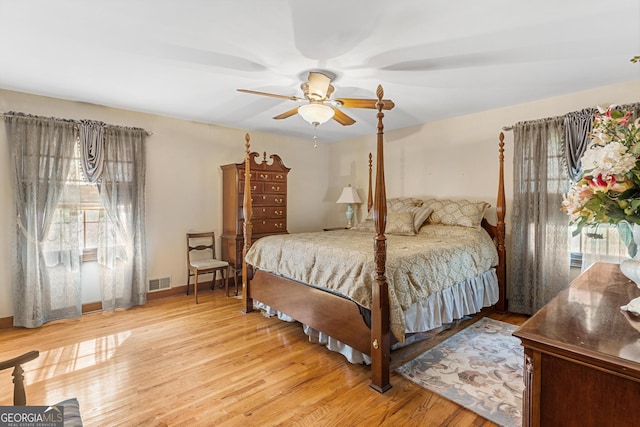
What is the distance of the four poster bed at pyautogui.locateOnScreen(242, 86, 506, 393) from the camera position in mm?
2160

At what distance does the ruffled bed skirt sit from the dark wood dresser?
138 centimetres

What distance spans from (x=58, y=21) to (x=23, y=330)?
2.98 m

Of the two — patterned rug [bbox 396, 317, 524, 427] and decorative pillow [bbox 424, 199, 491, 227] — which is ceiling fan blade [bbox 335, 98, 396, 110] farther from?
patterned rug [bbox 396, 317, 524, 427]

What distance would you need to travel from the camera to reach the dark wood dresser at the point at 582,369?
2.62 feet

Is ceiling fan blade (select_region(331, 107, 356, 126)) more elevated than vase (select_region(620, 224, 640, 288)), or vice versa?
ceiling fan blade (select_region(331, 107, 356, 126))

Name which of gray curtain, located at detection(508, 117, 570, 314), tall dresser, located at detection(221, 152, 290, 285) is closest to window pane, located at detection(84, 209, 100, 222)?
tall dresser, located at detection(221, 152, 290, 285)

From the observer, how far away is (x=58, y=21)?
194 centimetres

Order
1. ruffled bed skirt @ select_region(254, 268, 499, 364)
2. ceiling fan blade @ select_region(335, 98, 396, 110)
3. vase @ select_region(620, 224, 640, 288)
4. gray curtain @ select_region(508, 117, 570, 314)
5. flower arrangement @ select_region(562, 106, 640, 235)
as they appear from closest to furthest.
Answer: flower arrangement @ select_region(562, 106, 640, 235), vase @ select_region(620, 224, 640, 288), ruffled bed skirt @ select_region(254, 268, 499, 364), ceiling fan blade @ select_region(335, 98, 396, 110), gray curtain @ select_region(508, 117, 570, 314)

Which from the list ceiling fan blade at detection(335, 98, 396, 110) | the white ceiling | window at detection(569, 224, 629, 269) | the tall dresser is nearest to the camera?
the white ceiling

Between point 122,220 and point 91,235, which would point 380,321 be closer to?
point 122,220

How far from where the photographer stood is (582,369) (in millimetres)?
856

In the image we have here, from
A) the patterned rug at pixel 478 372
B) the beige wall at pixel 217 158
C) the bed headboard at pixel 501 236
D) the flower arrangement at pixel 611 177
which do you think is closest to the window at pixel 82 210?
the beige wall at pixel 217 158

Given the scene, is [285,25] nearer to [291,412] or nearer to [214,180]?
[291,412]

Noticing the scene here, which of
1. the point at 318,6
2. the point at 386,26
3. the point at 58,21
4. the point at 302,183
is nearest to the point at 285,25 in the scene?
the point at 318,6
